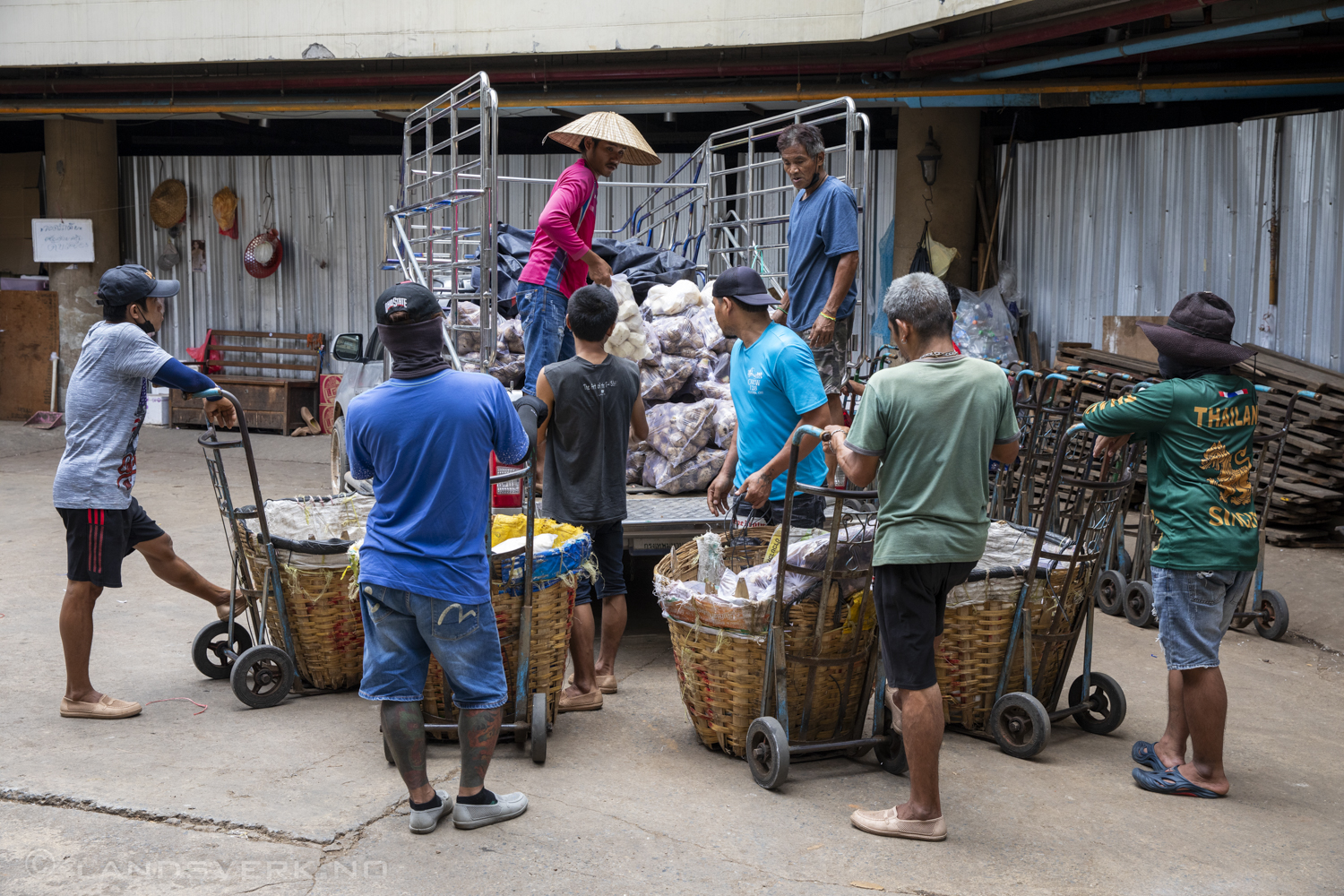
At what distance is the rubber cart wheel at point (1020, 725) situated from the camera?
14.3 ft

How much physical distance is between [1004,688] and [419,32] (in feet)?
30.4

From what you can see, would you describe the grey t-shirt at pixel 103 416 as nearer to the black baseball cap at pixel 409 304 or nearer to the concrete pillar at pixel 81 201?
the black baseball cap at pixel 409 304

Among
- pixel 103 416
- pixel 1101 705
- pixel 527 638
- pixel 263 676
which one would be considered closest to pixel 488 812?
pixel 527 638

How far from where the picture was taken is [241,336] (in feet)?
49.1

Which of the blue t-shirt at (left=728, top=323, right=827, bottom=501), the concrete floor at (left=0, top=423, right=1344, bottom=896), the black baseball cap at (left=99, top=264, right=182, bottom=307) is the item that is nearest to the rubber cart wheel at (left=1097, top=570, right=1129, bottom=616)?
the concrete floor at (left=0, top=423, right=1344, bottom=896)

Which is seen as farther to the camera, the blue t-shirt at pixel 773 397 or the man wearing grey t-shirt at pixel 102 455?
the man wearing grey t-shirt at pixel 102 455

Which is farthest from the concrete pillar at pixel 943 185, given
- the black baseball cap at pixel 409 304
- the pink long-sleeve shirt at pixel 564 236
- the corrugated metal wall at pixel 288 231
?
the black baseball cap at pixel 409 304

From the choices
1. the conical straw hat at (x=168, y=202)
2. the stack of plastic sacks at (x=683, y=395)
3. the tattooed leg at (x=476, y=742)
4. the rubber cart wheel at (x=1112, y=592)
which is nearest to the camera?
the tattooed leg at (x=476, y=742)

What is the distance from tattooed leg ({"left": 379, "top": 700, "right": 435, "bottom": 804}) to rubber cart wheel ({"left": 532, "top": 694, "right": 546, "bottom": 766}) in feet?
2.23

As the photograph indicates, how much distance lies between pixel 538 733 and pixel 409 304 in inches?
69.0

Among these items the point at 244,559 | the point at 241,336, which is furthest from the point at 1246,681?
the point at 241,336

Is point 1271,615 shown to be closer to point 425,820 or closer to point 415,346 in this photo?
point 425,820

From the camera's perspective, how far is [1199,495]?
4.12m

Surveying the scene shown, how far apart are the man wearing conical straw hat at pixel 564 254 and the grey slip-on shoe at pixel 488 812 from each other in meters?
2.83
